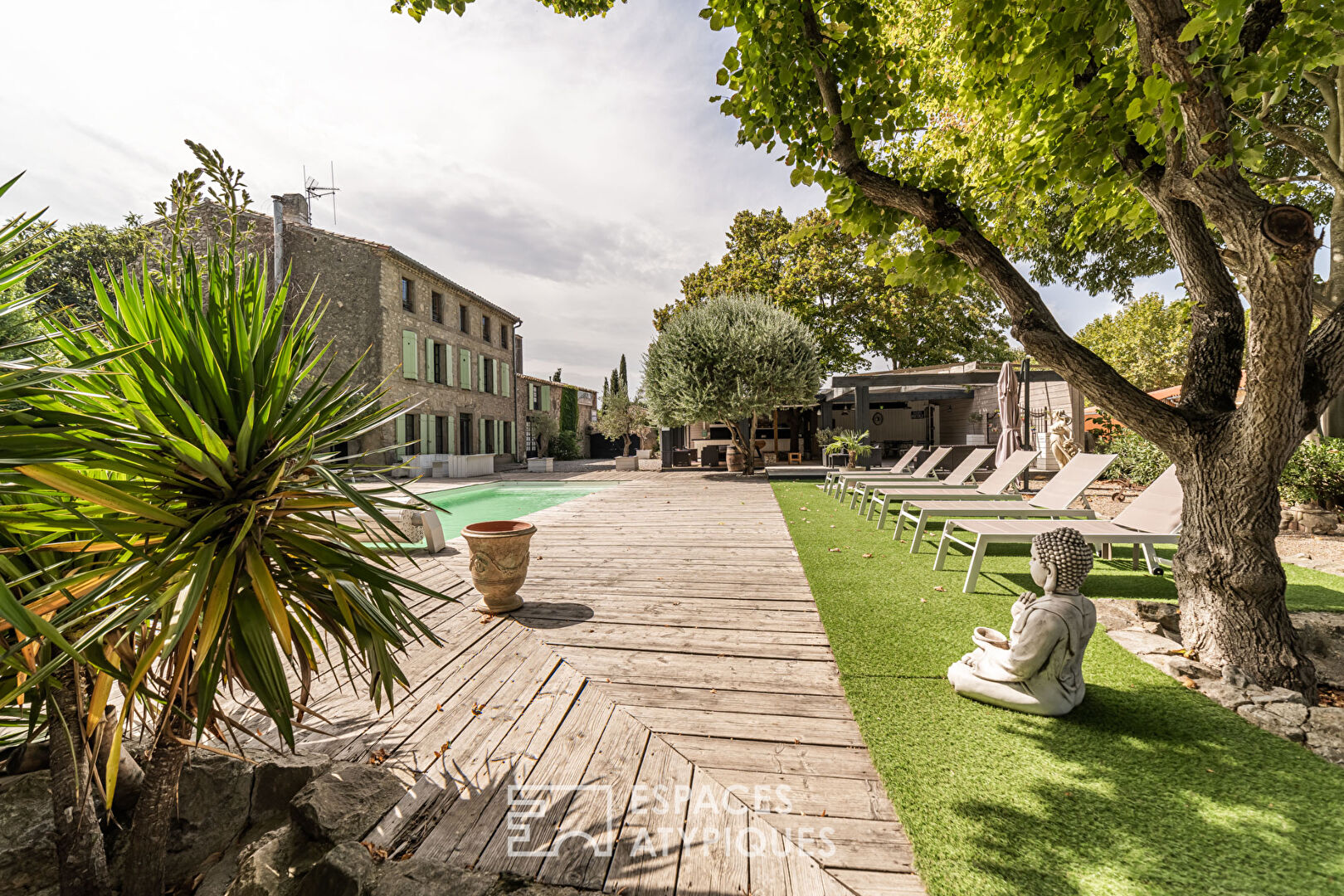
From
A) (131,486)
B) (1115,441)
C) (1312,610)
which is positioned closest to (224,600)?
(131,486)

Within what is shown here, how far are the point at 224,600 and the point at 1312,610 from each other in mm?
6617

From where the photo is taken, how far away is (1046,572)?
8.91ft

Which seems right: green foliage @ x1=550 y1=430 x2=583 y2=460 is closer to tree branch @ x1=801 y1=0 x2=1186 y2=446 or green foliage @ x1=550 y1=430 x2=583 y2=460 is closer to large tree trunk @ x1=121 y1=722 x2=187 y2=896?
tree branch @ x1=801 y1=0 x2=1186 y2=446

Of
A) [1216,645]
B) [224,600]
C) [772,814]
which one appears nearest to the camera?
[224,600]

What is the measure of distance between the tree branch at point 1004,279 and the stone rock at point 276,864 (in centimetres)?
445

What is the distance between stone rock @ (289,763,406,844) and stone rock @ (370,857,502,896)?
28 cm

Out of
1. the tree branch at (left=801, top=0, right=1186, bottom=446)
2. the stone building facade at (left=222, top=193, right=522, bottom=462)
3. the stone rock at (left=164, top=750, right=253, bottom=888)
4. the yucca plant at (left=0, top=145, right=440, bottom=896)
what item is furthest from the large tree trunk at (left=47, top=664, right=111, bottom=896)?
the stone building facade at (left=222, top=193, right=522, bottom=462)

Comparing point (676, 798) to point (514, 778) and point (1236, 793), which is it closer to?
point (514, 778)

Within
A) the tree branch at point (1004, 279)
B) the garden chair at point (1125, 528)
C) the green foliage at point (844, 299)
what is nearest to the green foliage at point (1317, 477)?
the garden chair at point (1125, 528)

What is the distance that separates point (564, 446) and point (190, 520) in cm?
2996

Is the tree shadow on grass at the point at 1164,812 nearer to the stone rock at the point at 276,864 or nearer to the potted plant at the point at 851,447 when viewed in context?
the stone rock at the point at 276,864

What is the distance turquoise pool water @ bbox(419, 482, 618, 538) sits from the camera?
38.3 ft

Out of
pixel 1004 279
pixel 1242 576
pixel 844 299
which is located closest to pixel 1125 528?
pixel 1242 576

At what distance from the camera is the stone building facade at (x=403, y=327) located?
17.8m
